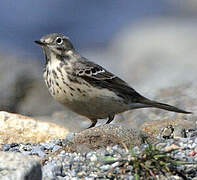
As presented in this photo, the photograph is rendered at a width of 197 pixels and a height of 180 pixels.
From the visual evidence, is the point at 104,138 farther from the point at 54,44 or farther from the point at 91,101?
the point at 54,44

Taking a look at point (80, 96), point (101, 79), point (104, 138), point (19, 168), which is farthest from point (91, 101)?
point (19, 168)

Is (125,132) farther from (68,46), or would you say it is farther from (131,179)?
(68,46)

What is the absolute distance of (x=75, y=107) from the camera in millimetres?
10422

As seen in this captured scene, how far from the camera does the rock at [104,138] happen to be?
8.20 metres

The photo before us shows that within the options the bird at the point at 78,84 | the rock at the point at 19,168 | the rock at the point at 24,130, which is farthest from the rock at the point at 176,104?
the rock at the point at 19,168

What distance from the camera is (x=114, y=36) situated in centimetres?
2859

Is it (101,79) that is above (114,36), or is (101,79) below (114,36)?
below

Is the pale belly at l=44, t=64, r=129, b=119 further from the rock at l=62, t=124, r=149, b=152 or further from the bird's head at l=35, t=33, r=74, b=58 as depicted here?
the rock at l=62, t=124, r=149, b=152

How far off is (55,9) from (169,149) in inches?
→ 882

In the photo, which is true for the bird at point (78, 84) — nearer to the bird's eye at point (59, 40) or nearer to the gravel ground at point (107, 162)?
the bird's eye at point (59, 40)

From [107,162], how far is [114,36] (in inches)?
833

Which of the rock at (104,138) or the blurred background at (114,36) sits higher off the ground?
the blurred background at (114,36)

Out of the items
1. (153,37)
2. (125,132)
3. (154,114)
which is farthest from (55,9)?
(125,132)

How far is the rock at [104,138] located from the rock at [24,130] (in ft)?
5.24
